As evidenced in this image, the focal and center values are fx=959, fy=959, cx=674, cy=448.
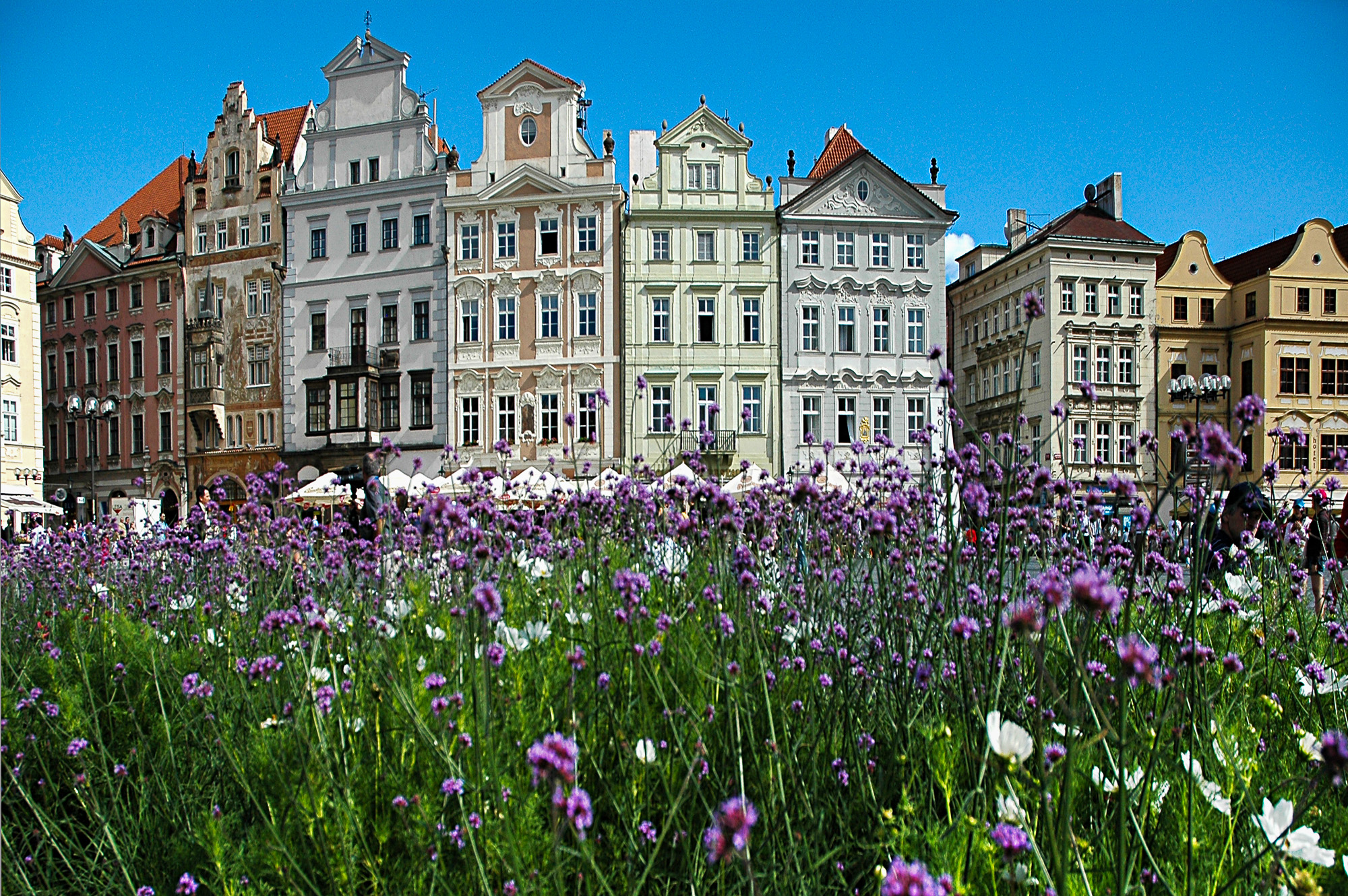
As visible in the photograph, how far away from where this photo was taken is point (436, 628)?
8.55 feet

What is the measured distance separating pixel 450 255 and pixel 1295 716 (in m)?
27.5

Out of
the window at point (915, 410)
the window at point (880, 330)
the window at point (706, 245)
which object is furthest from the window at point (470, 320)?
the window at point (915, 410)

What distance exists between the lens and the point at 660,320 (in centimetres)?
2741

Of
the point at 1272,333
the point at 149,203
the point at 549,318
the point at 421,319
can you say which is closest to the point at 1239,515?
the point at 549,318

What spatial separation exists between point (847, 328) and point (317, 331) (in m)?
16.1

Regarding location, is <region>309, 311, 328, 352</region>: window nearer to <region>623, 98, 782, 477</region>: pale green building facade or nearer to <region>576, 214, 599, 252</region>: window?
<region>576, 214, 599, 252</region>: window

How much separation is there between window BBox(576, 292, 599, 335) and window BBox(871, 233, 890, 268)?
26.7 ft

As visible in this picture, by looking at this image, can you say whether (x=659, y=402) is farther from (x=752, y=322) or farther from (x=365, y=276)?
(x=365, y=276)

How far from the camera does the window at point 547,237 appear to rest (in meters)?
27.8

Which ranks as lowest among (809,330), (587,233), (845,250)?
(809,330)

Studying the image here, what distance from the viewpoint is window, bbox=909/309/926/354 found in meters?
28.0

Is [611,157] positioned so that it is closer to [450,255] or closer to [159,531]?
[450,255]

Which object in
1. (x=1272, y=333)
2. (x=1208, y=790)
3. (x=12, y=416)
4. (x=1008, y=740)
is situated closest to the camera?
(x=1008, y=740)

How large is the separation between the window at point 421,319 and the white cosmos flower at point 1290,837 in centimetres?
2863
